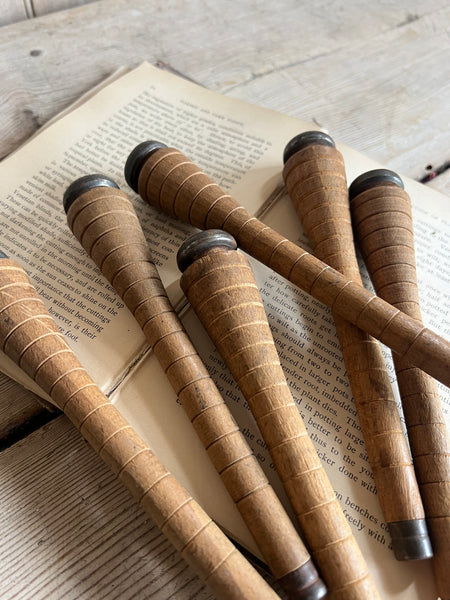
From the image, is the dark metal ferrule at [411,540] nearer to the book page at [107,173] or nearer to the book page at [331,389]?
the book page at [331,389]

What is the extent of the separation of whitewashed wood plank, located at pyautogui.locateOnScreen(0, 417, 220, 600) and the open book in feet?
0.18

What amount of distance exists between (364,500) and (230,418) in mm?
128

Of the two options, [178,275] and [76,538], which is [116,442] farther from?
[178,275]

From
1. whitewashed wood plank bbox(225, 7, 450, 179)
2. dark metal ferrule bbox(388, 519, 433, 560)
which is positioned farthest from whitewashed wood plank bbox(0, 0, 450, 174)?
dark metal ferrule bbox(388, 519, 433, 560)

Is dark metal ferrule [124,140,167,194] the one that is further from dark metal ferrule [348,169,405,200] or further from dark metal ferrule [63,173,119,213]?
dark metal ferrule [348,169,405,200]

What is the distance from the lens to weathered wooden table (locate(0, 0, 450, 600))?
0.46m

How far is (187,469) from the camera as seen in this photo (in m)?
0.46

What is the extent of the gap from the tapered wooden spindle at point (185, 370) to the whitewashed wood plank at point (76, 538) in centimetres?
9

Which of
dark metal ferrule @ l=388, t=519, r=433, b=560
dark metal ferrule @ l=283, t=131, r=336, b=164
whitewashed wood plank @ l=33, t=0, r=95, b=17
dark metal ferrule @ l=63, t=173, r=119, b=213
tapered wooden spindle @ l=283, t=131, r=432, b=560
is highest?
whitewashed wood plank @ l=33, t=0, r=95, b=17

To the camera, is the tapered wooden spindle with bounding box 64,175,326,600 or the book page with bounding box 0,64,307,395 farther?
the book page with bounding box 0,64,307,395

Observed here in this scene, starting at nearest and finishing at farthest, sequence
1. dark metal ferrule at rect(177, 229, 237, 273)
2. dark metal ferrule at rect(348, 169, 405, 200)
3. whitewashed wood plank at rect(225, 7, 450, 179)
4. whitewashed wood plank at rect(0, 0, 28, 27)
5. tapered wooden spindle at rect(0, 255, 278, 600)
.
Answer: tapered wooden spindle at rect(0, 255, 278, 600)
dark metal ferrule at rect(177, 229, 237, 273)
dark metal ferrule at rect(348, 169, 405, 200)
whitewashed wood plank at rect(225, 7, 450, 179)
whitewashed wood plank at rect(0, 0, 28, 27)

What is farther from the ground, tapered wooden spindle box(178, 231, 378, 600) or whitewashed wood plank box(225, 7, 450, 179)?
whitewashed wood plank box(225, 7, 450, 179)

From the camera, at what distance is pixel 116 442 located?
0.42m

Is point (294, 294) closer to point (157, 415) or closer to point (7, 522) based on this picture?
point (157, 415)
